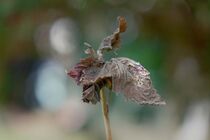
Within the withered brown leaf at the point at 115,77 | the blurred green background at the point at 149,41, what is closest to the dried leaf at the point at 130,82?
the withered brown leaf at the point at 115,77

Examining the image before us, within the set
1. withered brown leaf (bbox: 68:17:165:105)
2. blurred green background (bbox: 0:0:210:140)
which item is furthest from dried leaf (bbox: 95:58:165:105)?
blurred green background (bbox: 0:0:210:140)

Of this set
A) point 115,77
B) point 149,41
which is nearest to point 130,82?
point 115,77

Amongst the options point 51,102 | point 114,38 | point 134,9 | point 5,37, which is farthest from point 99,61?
point 51,102

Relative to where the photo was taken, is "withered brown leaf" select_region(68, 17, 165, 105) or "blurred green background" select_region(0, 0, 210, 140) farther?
"blurred green background" select_region(0, 0, 210, 140)

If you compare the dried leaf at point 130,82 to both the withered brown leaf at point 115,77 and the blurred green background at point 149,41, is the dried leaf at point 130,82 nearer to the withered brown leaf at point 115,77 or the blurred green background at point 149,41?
the withered brown leaf at point 115,77

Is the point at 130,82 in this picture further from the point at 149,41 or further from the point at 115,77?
the point at 149,41

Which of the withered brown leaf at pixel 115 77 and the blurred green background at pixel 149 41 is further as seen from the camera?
the blurred green background at pixel 149 41

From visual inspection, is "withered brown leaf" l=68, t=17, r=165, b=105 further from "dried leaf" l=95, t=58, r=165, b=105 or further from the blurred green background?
the blurred green background

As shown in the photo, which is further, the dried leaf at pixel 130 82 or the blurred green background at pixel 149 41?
the blurred green background at pixel 149 41
